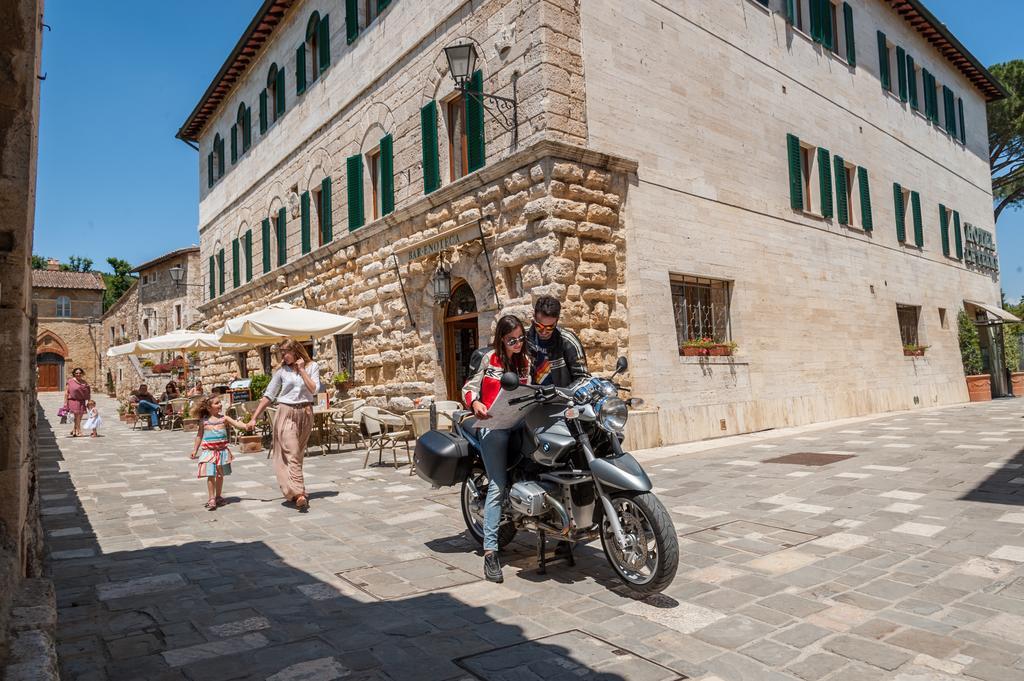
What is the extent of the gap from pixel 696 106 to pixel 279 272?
11.2m

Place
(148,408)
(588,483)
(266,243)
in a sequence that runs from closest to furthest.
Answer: (588,483), (148,408), (266,243)

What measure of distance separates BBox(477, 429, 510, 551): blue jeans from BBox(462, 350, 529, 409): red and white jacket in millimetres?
203

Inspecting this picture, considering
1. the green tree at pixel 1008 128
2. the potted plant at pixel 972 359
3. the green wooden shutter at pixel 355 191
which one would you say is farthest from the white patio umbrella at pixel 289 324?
the green tree at pixel 1008 128

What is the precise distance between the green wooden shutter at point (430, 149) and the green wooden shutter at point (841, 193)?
29.5ft

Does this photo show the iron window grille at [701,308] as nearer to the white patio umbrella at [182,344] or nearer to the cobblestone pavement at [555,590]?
the cobblestone pavement at [555,590]

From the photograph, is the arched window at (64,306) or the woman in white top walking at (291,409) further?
the arched window at (64,306)

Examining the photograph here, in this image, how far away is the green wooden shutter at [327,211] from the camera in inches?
614

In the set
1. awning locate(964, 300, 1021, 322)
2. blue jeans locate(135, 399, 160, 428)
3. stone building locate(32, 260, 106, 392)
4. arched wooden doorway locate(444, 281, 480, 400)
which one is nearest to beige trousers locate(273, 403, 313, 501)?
arched wooden doorway locate(444, 281, 480, 400)

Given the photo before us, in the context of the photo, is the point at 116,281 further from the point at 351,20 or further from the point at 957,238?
the point at 957,238

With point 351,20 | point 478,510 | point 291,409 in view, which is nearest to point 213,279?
point 351,20

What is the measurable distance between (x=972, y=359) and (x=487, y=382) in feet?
68.1

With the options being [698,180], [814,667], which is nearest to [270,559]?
[814,667]

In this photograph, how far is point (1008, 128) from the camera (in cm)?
2758

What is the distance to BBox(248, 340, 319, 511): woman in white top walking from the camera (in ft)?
22.0
